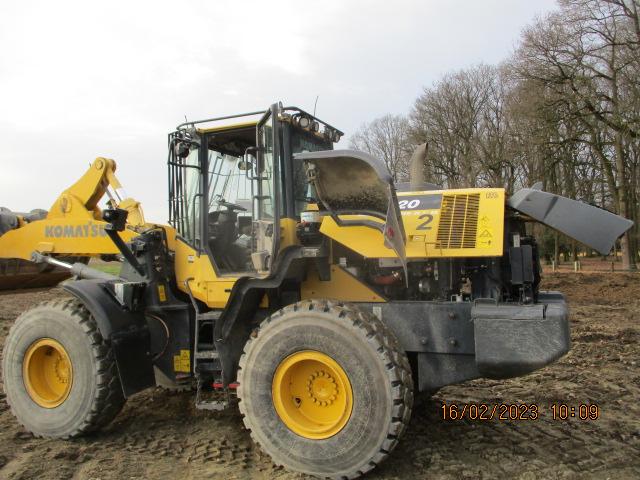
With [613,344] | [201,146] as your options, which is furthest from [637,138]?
[201,146]

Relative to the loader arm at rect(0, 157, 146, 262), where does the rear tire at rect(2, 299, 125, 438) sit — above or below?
below

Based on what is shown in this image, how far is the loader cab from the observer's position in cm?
462

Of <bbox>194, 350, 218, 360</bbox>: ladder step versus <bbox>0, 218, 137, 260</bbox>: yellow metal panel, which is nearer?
<bbox>194, 350, 218, 360</bbox>: ladder step

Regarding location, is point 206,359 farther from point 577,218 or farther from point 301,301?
point 577,218

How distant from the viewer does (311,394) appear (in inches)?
167

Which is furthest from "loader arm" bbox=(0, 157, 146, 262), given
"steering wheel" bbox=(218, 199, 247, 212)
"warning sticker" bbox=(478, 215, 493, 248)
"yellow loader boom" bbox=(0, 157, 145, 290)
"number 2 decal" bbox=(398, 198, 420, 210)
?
"warning sticker" bbox=(478, 215, 493, 248)

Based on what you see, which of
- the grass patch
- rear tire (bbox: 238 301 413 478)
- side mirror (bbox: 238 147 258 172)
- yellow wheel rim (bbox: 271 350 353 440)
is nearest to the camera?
rear tire (bbox: 238 301 413 478)

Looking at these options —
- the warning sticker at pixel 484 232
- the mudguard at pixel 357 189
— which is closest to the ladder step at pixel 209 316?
the mudguard at pixel 357 189

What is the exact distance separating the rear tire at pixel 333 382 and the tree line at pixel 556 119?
52.9 feet

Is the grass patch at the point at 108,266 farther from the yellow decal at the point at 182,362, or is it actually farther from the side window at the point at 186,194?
the yellow decal at the point at 182,362

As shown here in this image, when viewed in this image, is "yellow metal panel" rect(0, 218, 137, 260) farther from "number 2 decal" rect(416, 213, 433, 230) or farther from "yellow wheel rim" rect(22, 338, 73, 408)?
"number 2 decal" rect(416, 213, 433, 230)

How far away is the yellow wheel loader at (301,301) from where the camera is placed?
394cm

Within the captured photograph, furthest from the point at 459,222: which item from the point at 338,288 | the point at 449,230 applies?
the point at 338,288

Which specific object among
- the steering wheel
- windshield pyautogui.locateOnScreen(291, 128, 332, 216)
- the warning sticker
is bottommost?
the warning sticker
